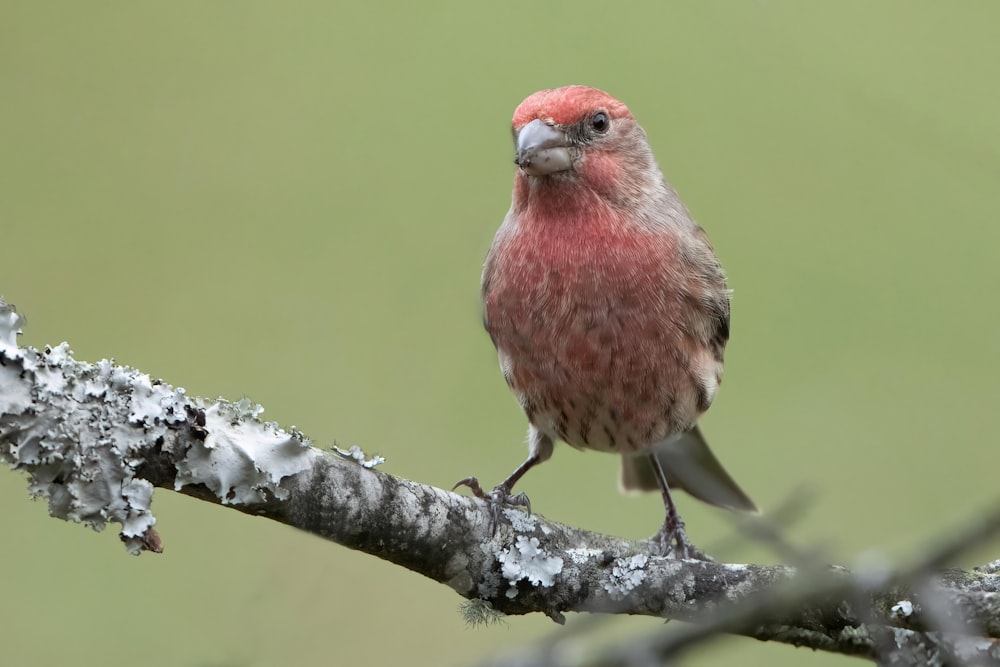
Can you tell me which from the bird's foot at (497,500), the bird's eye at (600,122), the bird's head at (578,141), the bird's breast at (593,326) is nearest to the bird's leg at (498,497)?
the bird's foot at (497,500)

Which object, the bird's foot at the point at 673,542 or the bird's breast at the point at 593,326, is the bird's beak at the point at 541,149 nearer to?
the bird's breast at the point at 593,326

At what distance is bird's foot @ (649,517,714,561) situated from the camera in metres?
4.49

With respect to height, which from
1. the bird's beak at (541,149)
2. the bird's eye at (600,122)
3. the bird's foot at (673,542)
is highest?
the bird's eye at (600,122)

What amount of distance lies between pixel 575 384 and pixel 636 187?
31.1 inches

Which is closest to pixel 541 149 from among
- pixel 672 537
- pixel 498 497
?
pixel 498 497

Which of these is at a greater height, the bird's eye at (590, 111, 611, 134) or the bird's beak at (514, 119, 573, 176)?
the bird's eye at (590, 111, 611, 134)

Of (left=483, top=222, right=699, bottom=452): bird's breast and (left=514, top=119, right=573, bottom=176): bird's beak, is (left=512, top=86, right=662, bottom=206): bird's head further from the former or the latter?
(left=483, top=222, right=699, bottom=452): bird's breast

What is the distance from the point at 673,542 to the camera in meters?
4.61

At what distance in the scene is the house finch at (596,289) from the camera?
13.4 ft

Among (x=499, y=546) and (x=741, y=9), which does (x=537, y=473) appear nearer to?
(x=499, y=546)

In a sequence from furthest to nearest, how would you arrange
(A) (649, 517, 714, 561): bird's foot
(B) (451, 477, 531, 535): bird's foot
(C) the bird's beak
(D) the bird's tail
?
(D) the bird's tail
(A) (649, 517, 714, 561): bird's foot
(C) the bird's beak
(B) (451, 477, 531, 535): bird's foot

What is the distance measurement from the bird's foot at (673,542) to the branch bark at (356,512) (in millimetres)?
1003

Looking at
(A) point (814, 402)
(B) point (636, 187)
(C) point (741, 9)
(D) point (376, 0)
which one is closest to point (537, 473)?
(A) point (814, 402)

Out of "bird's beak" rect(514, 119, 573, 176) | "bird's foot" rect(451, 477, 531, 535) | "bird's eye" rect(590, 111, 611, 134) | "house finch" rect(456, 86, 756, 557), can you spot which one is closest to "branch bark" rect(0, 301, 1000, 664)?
"bird's foot" rect(451, 477, 531, 535)
